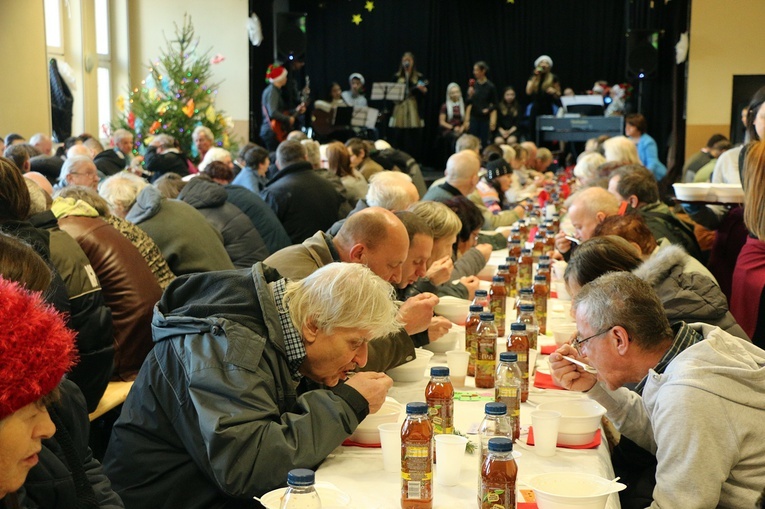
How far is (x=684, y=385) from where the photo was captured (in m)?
1.96

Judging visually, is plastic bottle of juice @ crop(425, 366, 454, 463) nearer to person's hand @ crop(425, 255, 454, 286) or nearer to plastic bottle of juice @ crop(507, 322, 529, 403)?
plastic bottle of juice @ crop(507, 322, 529, 403)

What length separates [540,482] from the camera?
6.07 ft

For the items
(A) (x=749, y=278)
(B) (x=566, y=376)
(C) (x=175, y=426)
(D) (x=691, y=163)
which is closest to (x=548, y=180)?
(D) (x=691, y=163)

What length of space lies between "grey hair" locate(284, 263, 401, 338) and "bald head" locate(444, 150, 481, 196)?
4120 millimetres

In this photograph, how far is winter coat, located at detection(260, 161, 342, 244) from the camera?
6.75 m

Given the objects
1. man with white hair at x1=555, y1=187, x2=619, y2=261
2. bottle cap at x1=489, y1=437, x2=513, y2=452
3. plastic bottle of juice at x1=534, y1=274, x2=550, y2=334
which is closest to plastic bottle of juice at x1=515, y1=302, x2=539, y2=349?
plastic bottle of juice at x1=534, y1=274, x2=550, y2=334

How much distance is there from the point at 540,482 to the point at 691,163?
339 inches

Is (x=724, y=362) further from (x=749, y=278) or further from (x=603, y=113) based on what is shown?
(x=603, y=113)

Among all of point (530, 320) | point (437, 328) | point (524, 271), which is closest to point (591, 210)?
point (524, 271)

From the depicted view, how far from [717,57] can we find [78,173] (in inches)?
435

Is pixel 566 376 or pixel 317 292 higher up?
pixel 317 292

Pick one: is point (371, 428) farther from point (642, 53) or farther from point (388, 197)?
point (642, 53)

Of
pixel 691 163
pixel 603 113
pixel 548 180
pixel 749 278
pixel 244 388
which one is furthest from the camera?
pixel 603 113

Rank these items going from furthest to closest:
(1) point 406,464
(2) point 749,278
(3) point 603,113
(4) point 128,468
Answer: (3) point 603,113 → (2) point 749,278 → (4) point 128,468 → (1) point 406,464
